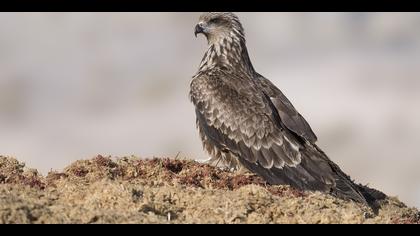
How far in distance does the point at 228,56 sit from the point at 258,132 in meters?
2.69

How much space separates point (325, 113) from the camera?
5916cm

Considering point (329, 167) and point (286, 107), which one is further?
→ point (286, 107)

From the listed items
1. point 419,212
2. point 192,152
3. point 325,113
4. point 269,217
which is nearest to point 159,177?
point 269,217

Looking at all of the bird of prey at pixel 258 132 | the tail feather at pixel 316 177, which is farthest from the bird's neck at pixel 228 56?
the tail feather at pixel 316 177

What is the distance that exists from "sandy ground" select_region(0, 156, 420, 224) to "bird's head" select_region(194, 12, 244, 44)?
230 inches

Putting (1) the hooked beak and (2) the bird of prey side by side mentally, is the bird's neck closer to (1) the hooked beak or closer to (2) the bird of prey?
(2) the bird of prey

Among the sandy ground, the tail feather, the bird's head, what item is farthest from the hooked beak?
the sandy ground

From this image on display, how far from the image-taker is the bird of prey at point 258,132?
54.7ft

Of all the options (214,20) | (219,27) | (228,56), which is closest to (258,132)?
(228,56)

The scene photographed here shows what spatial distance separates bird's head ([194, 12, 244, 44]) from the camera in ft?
67.8

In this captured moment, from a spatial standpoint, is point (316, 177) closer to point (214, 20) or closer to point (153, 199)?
point (153, 199)
